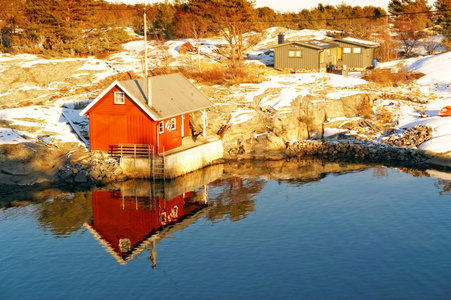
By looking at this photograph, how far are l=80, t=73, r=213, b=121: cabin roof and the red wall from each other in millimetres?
605

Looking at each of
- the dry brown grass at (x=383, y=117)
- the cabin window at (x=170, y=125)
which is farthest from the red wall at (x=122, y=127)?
the dry brown grass at (x=383, y=117)

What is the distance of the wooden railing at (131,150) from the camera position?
4053cm

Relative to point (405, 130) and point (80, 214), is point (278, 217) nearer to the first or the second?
point (80, 214)

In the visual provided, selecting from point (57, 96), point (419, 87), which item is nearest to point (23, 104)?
point (57, 96)

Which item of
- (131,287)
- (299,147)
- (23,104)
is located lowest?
(131,287)

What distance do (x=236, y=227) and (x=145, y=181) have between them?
10.8 metres

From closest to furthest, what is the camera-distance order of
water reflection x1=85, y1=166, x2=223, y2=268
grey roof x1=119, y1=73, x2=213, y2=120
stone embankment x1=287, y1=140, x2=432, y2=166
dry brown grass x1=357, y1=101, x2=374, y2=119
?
water reflection x1=85, y1=166, x2=223, y2=268 → grey roof x1=119, y1=73, x2=213, y2=120 → stone embankment x1=287, y1=140, x2=432, y2=166 → dry brown grass x1=357, y1=101, x2=374, y2=119

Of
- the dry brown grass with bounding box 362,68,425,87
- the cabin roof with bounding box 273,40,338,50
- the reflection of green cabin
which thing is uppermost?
the cabin roof with bounding box 273,40,338,50

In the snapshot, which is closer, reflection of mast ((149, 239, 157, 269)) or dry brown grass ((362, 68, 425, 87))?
reflection of mast ((149, 239, 157, 269))

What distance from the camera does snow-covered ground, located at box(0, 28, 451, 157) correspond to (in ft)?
148

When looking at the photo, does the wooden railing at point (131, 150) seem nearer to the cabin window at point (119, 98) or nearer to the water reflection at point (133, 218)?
the cabin window at point (119, 98)

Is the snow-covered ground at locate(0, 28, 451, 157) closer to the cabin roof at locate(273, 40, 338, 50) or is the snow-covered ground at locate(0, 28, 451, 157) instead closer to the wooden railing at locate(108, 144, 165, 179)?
the cabin roof at locate(273, 40, 338, 50)

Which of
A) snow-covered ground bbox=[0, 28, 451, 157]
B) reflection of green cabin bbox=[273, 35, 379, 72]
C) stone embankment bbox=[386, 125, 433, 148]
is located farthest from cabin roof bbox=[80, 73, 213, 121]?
reflection of green cabin bbox=[273, 35, 379, 72]

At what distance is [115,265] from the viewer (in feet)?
87.1
